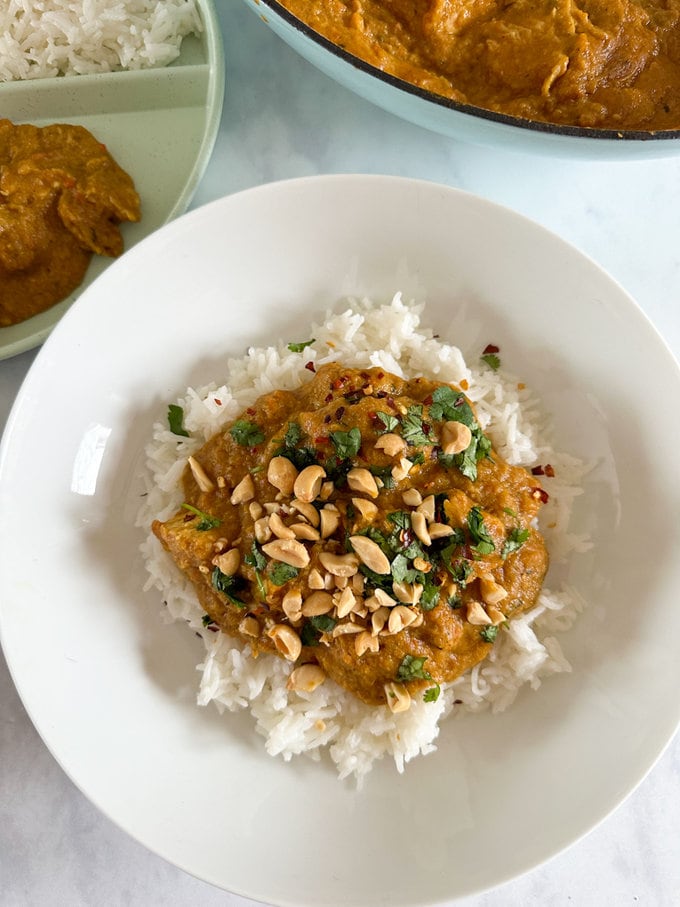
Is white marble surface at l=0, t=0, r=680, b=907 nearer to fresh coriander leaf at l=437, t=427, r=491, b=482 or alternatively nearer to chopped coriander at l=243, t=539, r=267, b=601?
fresh coriander leaf at l=437, t=427, r=491, b=482

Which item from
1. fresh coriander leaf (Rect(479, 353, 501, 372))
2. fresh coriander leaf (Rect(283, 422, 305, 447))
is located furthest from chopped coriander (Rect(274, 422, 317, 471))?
fresh coriander leaf (Rect(479, 353, 501, 372))

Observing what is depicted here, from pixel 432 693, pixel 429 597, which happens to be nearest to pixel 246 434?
pixel 429 597

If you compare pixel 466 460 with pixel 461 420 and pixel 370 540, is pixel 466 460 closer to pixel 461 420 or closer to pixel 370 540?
pixel 461 420

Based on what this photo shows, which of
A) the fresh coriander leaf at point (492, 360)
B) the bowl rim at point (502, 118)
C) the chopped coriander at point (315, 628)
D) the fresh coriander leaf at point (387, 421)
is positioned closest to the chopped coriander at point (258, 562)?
the chopped coriander at point (315, 628)

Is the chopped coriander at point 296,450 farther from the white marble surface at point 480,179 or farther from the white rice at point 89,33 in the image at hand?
the white rice at point 89,33

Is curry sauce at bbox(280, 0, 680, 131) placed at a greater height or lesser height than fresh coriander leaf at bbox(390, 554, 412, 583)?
greater

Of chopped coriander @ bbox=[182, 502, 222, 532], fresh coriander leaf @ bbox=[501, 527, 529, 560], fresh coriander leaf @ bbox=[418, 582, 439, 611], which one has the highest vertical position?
fresh coriander leaf @ bbox=[501, 527, 529, 560]
